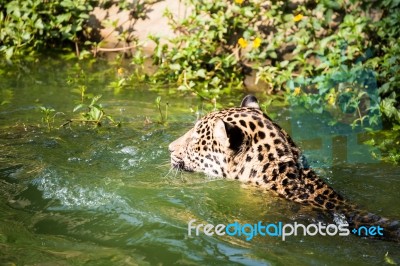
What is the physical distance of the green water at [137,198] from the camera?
5.50 m

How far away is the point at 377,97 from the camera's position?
30.2 feet

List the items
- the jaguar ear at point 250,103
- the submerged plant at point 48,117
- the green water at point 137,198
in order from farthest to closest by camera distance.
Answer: the submerged plant at point 48,117 < the jaguar ear at point 250,103 < the green water at point 137,198

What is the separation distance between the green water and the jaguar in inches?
A: 5.6

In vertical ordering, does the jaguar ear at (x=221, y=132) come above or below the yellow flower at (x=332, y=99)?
above

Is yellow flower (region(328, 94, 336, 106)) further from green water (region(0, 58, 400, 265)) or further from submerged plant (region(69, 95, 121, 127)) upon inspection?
submerged plant (region(69, 95, 121, 127))

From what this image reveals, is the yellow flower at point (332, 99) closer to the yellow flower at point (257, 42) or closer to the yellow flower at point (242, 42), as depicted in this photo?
the yellow flower at point (257, 42)

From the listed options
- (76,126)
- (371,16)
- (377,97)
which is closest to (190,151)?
(76,126)

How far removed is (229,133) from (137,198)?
47.0 inches

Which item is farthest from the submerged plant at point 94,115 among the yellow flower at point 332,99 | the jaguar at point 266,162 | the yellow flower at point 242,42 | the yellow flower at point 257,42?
the yellow flower at point 332,99

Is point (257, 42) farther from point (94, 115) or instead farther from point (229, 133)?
point (229, 133)

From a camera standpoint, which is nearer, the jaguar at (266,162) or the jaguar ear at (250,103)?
the jaguar at (266,162)

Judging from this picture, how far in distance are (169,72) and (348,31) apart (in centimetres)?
297

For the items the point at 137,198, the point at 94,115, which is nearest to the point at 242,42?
the point at 94,115

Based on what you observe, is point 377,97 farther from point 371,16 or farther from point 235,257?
point 235,257
